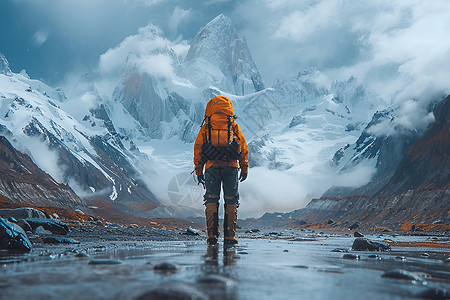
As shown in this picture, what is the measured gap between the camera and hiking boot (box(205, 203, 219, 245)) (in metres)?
12.4

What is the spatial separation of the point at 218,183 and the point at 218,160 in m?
0.72

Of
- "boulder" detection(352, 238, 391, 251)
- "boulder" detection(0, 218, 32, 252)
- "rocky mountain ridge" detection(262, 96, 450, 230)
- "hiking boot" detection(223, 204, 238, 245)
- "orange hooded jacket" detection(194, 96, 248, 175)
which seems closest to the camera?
"boulder" detection(0, 218, 32, 252)

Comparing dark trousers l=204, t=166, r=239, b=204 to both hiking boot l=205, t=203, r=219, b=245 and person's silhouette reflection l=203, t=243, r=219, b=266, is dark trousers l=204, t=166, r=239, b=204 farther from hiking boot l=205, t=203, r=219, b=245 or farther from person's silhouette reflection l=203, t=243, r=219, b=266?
person's silhouette reflection l=203, t=243, r=219, b=266

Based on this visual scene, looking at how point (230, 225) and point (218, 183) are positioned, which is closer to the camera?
point (230, 225)

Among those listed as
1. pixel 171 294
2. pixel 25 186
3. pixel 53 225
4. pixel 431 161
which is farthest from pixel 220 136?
pixel 25 186

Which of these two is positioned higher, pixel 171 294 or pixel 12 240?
pixel 12 240

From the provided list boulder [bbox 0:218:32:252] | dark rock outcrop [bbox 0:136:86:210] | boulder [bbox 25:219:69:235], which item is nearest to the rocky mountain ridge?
boulder [bbox 25:219:69:235]

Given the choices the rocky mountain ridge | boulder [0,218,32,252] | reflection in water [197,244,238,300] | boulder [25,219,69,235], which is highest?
the rocky mountain ridge

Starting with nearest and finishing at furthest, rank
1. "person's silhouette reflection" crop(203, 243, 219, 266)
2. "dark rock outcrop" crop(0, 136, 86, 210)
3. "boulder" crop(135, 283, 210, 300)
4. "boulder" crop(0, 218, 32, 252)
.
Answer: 1. "boulder" crop(135, 283, 210, 300)
2. "person's silhouette reflection" crop(203, 243, 219, 266)
3. "boulder" crop(0, 218, 32, 252)
4. "dark rock outcrop" crop(0, 136, 86, 210)

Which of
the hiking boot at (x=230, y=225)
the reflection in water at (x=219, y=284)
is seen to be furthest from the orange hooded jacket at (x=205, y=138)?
the reflection in water at (x=219, y=284)

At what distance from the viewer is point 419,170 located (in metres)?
122

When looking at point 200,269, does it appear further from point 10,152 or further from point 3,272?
point 10,152

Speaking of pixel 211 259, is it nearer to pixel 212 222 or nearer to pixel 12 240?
pixel 12 240

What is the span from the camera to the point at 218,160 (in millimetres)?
12609
